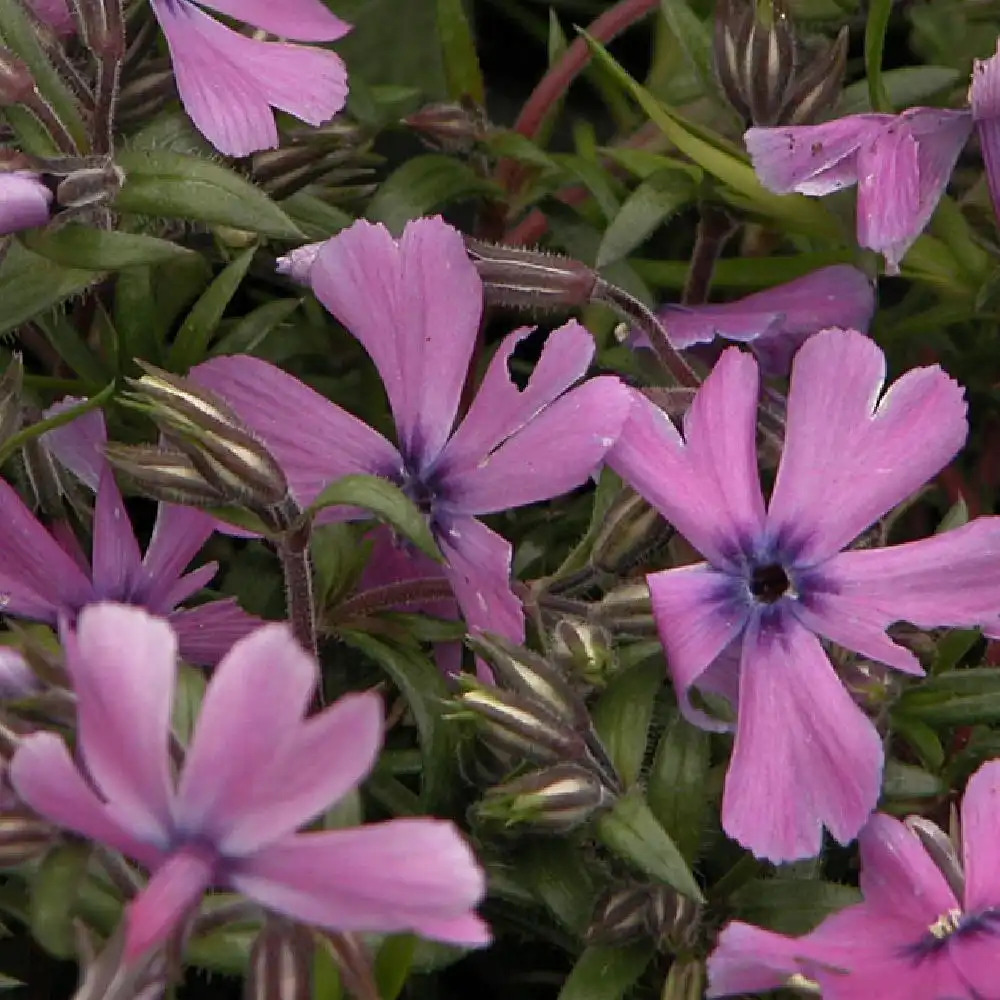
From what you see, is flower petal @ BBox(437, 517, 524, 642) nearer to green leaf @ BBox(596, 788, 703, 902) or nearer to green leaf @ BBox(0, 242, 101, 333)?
green leaf @ BBox(596, 788, 703, 902)

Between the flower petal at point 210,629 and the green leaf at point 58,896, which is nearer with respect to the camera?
the green leaf at point 58,896

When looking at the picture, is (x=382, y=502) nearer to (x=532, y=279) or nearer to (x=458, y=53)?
(x=532, y=279)

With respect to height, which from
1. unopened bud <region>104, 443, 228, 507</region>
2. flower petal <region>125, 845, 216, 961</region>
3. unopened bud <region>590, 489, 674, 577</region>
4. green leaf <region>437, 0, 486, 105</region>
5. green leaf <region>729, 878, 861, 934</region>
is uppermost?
green leaf <region>437, 0, 486, 105</region>

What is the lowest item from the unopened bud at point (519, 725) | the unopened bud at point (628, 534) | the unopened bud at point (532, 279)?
the unopened bud at point (519, 725)

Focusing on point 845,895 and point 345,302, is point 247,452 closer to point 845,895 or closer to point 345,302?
point 345,302

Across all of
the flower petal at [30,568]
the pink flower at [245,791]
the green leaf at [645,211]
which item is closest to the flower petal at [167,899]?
the pink flower at [245,791]

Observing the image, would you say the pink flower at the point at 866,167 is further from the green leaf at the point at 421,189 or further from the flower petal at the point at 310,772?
the flower petal at the point at 310,772

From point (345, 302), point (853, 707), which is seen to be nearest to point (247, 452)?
point (345, 302)

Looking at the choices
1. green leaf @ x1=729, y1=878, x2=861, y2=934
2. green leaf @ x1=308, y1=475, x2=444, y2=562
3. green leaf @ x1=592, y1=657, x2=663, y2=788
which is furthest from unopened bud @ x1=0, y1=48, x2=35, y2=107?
green leaf @ x1=729, y1=878, x2=861, y2=934
